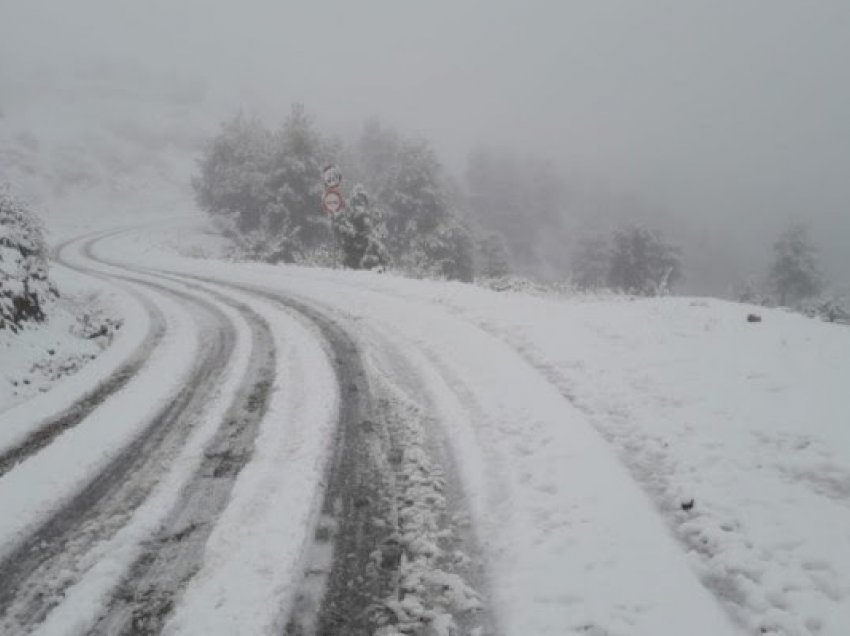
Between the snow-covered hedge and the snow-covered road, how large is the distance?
7.60ft

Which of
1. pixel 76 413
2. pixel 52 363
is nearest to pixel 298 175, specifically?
pixel 52 363

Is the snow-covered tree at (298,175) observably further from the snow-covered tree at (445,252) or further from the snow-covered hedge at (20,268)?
the snow-covered hedge at (20,268)

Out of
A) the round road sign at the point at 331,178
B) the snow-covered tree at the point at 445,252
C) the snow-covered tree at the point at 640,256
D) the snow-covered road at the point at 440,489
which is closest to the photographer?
the snow-covered road at the point at 440,489

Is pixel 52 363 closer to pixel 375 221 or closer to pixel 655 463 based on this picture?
pixel 655 463

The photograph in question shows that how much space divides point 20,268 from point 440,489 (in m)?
9.63

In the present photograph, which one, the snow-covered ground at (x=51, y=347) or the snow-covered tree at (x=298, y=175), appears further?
the snow-covered tree at (x=298, y=175)

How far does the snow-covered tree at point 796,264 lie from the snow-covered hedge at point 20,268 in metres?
57.9

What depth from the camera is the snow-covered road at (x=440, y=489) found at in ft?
11.4

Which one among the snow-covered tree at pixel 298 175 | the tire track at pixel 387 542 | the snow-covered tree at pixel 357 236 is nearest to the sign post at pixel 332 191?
the snow-covered tree at pixel 357 236

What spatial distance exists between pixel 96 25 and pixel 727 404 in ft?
401

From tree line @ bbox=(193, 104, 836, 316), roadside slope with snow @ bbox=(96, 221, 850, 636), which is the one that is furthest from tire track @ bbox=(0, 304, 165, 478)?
tree line @ bbox=(193, 104, 836, 316)

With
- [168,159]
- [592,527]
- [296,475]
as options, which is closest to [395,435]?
[296,475]

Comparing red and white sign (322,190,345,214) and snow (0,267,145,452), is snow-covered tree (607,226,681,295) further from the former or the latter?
snow (0,267,145,452)

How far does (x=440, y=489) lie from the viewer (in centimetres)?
482
